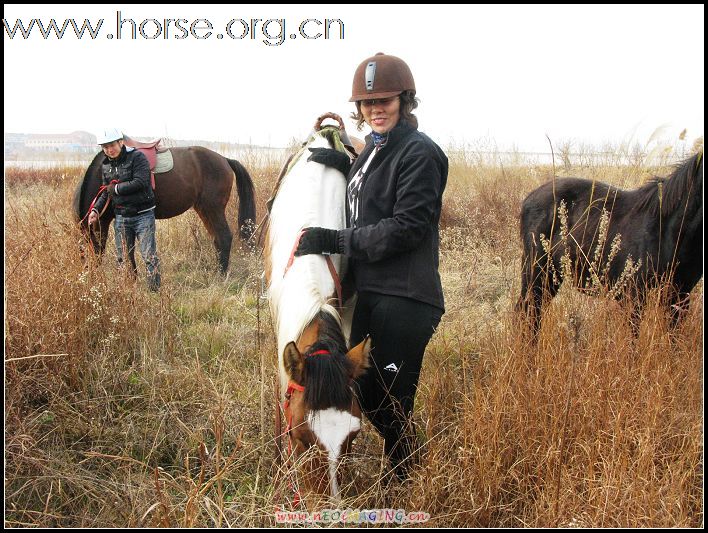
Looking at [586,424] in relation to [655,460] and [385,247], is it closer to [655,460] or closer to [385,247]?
[655,460]

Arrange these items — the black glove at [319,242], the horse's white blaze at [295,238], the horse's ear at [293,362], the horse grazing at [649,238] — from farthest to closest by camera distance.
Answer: the horse grazing at [649,238] < the black glove at [319,242] < the horse's white blaze at [295,238] < the horse's ear at [293,362]

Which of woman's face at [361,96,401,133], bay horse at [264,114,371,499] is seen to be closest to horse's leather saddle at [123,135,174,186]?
bay horse at [264,114,371,499]

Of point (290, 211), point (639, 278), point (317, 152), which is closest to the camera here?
point (290, 211)

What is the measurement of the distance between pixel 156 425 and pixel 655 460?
2639mm

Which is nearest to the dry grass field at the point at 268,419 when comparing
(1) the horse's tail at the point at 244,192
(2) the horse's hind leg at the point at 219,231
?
(2) the horse's hind leg at the point at 219,231

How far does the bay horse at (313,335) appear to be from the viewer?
6.35 ft

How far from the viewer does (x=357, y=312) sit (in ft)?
8.48

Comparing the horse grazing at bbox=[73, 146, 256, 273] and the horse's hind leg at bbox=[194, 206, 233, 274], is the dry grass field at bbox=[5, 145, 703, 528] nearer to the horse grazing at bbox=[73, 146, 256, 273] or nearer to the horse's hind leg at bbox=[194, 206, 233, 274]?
the horse grazing at bbox=[73, 146, 256, 273]

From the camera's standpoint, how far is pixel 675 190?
10.6 ft

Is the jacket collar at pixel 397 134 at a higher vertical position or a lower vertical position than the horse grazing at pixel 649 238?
higher

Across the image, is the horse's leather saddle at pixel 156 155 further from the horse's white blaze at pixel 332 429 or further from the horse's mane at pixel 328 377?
the horse's white blaze at pixel 332 429

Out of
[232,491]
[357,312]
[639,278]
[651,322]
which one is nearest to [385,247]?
[357,312]

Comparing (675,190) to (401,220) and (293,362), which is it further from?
(293,362)

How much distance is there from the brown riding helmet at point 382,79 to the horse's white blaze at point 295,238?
27.7 inches
